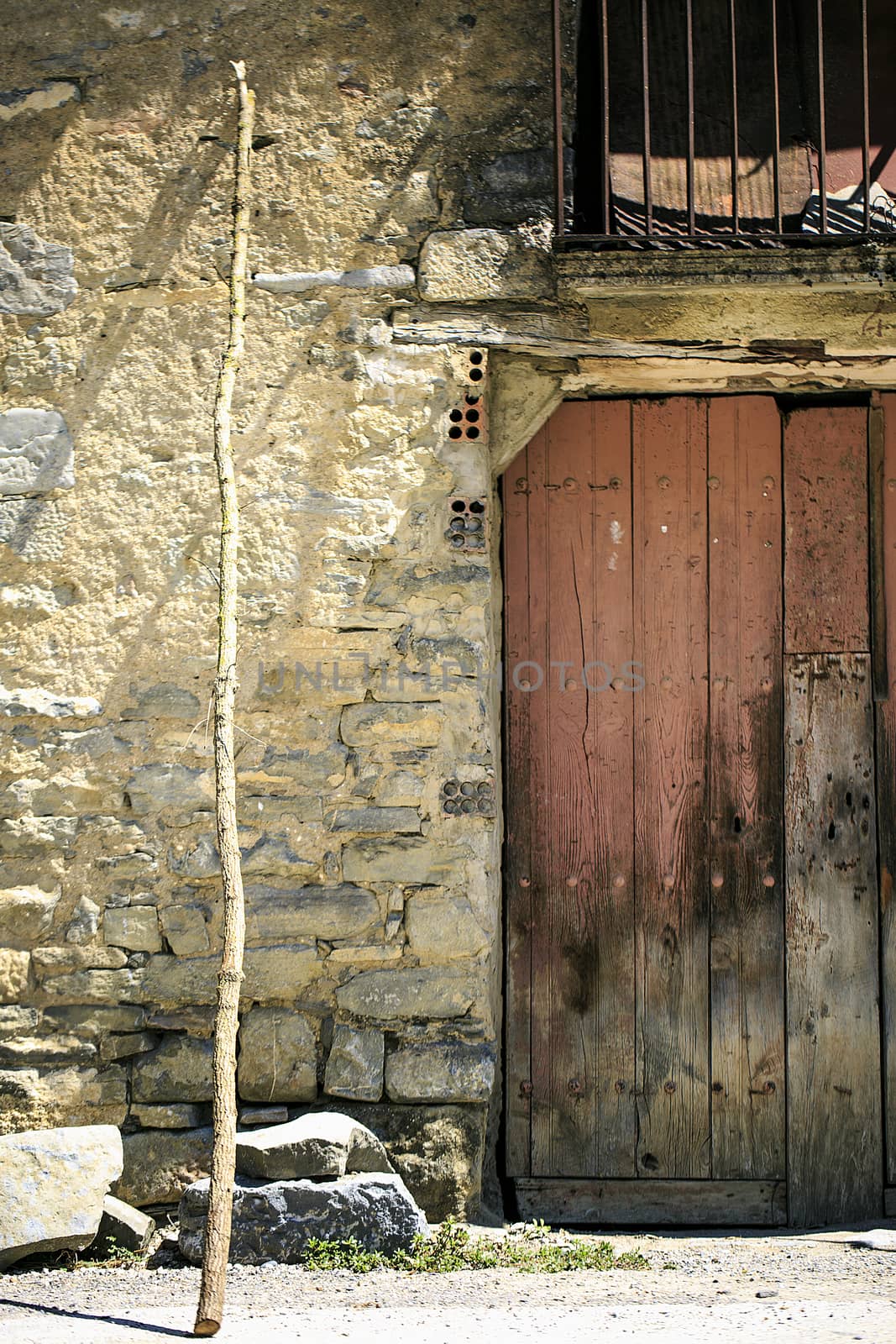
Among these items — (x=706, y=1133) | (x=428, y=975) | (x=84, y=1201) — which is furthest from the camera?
(x=706, y=1133)

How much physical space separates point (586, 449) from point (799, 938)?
5.03 ft

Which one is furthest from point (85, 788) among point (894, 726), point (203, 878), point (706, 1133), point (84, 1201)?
point (894, 726)

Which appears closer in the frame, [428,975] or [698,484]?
[428,975]

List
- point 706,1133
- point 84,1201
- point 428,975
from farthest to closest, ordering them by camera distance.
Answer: point 706,1133
point 428,975
point 84,1201

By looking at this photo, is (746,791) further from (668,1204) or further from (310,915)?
(310,915)

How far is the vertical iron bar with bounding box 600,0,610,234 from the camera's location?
3396 mm

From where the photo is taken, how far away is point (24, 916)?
11.4 ft

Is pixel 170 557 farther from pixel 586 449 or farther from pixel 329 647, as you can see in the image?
pixel 586 449

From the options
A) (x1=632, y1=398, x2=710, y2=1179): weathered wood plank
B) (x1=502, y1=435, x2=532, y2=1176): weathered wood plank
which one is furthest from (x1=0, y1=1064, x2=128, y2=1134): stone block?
(x1=632, y1=398, x2=710, y2=1179): weathered wood plank

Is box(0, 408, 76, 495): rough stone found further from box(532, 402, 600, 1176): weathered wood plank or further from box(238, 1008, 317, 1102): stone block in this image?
box(238, 1008, 317, 1102): stone block

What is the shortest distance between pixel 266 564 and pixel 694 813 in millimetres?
1405

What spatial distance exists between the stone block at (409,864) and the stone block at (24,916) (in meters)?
0.79

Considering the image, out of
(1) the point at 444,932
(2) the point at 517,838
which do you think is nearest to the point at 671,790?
(2) the point at 517,838

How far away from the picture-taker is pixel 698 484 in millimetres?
3832
